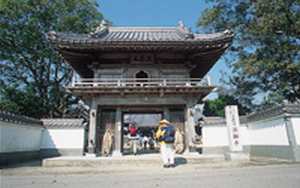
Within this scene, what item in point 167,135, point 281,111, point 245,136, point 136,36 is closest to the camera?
point 167,135

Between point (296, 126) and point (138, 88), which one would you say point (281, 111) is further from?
point (138, 88)

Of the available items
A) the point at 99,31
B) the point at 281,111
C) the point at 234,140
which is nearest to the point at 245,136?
the point at 281,111

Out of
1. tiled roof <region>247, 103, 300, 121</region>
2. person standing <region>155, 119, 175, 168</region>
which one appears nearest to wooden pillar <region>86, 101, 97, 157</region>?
person standing <region>155, 119, 175, 168</region>

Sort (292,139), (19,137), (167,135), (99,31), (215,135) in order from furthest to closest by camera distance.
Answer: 1. (99,31)
2. (215,135)
3. (19,137)
4. (292,139)
5. (167,135)

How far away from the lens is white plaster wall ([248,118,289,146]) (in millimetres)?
11039

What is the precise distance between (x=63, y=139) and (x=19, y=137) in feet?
7.99

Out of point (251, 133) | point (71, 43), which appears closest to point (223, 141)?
point (251, 133)

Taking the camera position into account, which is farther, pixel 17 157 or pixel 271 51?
pixel 271 51

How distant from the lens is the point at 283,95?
18.9m

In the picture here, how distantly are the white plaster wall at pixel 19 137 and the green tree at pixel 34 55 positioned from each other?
964cm

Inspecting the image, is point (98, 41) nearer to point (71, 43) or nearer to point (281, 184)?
point (71, 43)

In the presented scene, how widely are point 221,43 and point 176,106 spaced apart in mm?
4550

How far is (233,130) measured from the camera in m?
10.5

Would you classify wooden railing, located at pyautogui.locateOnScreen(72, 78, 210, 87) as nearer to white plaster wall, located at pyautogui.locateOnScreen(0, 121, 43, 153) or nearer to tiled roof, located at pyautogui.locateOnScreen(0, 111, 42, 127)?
tiled roof, located at pyautogui.locateOnScreen(0, 111, 42, 127)
